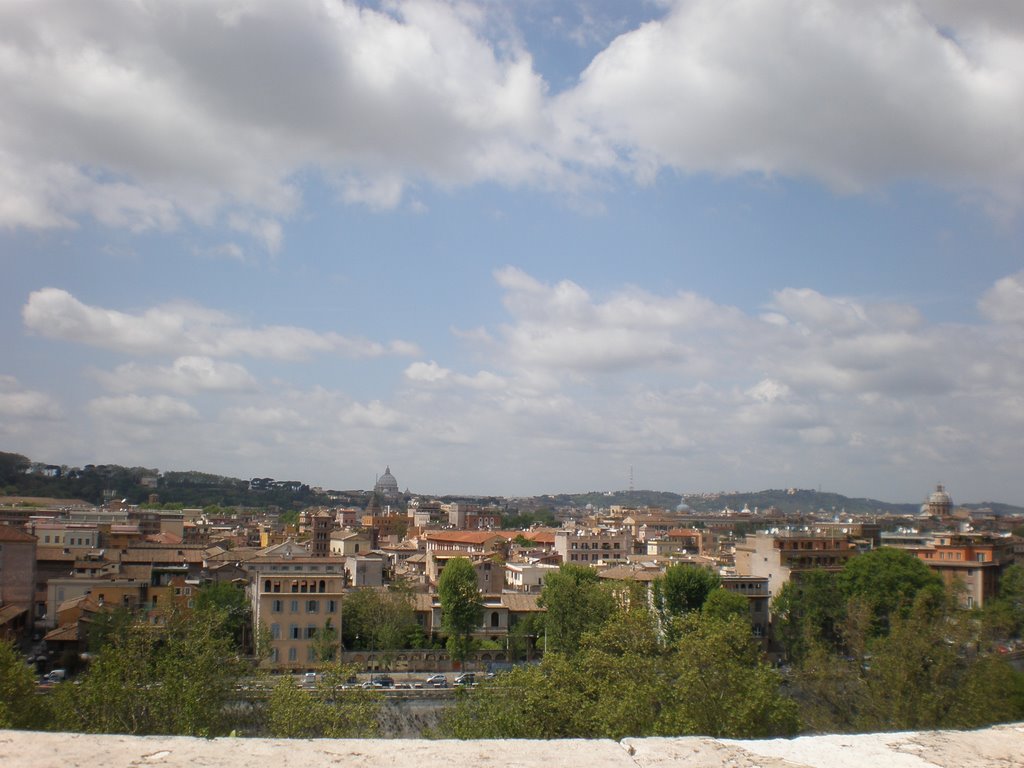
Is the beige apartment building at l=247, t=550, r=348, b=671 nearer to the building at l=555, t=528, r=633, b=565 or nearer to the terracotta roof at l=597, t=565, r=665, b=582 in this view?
the terracotta roof at l=597, t=565, r=665, b=582

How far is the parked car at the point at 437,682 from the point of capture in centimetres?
3055

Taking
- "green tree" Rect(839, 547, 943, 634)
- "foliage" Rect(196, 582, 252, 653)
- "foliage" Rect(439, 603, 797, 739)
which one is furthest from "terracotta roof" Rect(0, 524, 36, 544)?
"green tree" Rect(839, 547, 943, 634)

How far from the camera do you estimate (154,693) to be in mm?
15961

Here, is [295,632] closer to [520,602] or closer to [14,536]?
[520,602]

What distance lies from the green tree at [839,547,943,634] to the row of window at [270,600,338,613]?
73.8 feet

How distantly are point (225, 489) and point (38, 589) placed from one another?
138 metres

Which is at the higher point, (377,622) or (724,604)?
(724,604)

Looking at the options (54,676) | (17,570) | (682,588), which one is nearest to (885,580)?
(682,588)

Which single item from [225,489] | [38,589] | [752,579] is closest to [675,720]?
[752,579]

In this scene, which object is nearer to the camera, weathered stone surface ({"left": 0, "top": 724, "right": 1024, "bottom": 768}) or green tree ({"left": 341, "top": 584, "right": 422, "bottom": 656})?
weathered stone surface ({"left": 0, "top": 724, "right": 1024, "bottom": 768})

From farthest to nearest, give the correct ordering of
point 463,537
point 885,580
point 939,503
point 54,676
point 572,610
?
point 939,503
point 463,537
point 885,580
point 572,610
point 54,676

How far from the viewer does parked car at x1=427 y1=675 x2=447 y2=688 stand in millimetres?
30555

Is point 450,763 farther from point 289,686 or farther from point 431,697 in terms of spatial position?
point 431,697

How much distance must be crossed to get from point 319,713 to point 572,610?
19.5m
